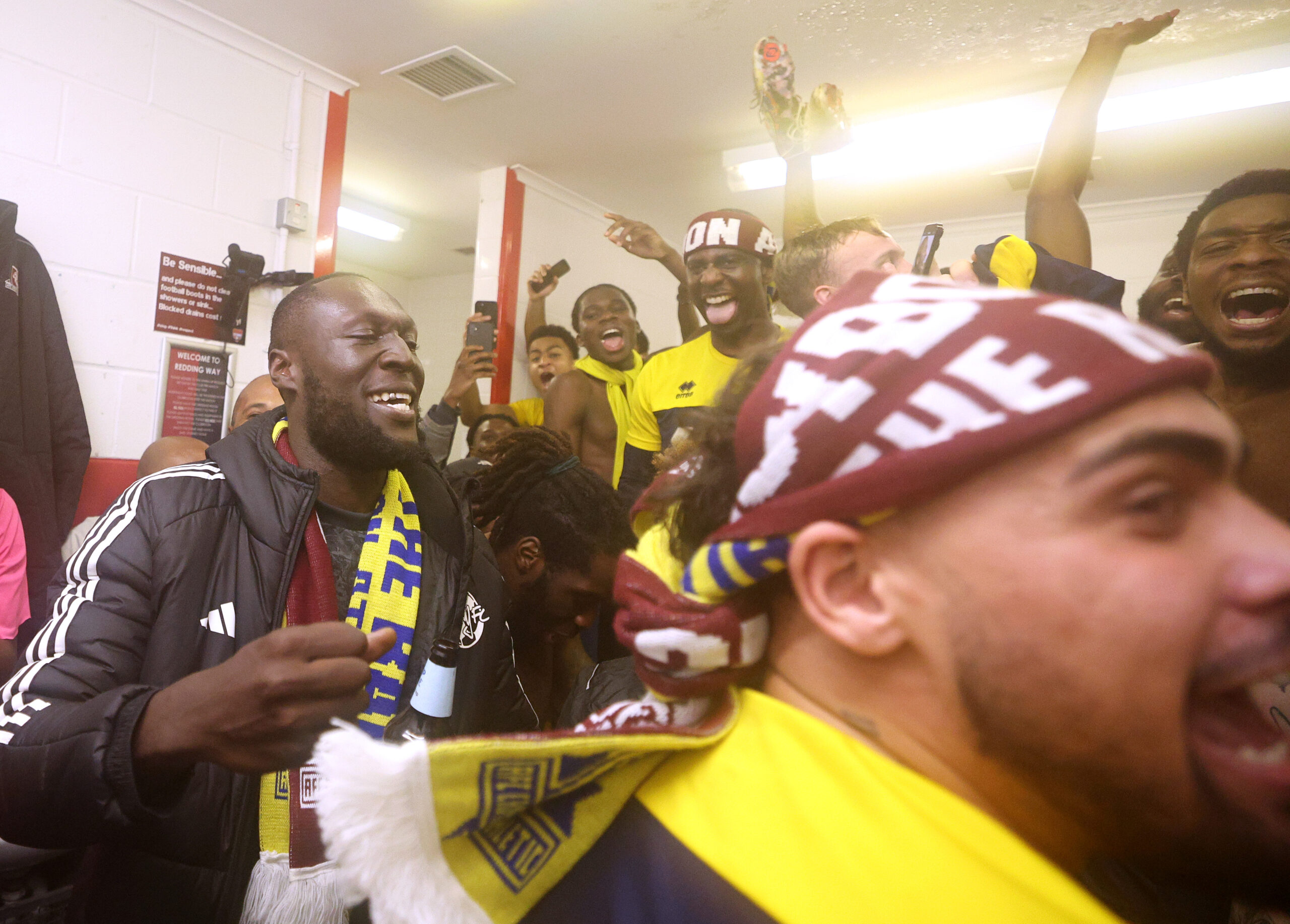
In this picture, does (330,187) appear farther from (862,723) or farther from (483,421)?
(862,723)

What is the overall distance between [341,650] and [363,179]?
514 centimetres

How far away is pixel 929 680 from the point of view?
2.02ft

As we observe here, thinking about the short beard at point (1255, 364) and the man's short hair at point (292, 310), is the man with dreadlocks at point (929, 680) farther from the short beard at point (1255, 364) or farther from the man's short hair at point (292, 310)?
the man's short hair at point (292, 310)

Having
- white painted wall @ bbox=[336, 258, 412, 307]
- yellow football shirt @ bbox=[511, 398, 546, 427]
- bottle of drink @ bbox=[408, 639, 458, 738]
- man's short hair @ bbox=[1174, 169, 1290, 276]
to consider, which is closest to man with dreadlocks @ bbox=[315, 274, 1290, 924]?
bottle of drink @ bbox=[408, 639, 458, 738]

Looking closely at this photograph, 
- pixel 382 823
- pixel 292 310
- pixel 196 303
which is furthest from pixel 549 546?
pixel 196 303

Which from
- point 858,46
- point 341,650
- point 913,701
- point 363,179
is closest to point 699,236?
point 858,46

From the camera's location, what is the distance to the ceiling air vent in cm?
369

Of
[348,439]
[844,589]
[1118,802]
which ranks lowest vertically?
[1118,802]

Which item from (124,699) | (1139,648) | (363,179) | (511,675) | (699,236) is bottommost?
(511,675)

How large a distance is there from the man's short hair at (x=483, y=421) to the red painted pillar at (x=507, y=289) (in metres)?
0.45

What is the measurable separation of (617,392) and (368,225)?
11.3ft

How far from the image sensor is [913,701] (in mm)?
628

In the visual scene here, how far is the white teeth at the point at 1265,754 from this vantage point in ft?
1.80

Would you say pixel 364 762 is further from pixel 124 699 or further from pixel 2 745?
pixel 2 745
